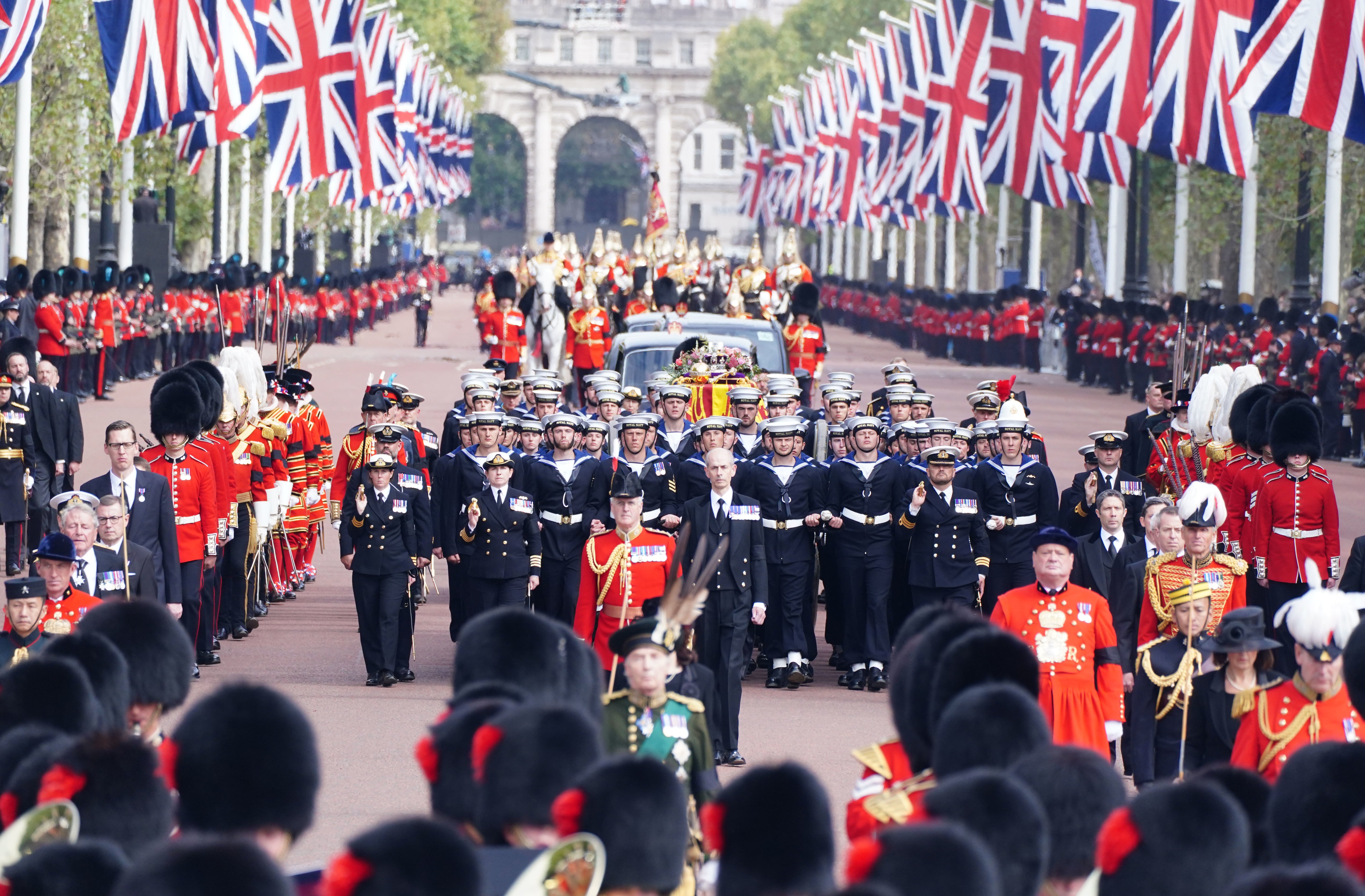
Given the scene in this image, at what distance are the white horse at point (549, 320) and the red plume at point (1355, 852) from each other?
76.5 ft

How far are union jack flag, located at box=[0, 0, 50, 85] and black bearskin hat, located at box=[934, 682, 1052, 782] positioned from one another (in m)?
16.7

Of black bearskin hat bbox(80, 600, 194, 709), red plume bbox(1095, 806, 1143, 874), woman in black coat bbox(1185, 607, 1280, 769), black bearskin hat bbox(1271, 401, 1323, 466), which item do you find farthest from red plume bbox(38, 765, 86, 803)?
black bearskin hat bbox(1271, 401, 1323, 466)

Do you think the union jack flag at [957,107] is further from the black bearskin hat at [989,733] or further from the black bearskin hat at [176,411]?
the black bearskin hat at [989,733]

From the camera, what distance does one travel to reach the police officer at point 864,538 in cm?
1325

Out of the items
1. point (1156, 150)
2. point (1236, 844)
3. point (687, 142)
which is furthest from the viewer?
point (687, 142)

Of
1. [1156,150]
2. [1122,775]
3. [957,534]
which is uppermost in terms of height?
[1156,150]

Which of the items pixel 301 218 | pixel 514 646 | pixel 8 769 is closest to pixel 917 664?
pixel 514 646

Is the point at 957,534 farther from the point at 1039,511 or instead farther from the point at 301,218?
the point at 301,218

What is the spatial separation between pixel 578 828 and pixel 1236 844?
154 cm

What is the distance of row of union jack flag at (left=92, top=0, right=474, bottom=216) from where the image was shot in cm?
2378

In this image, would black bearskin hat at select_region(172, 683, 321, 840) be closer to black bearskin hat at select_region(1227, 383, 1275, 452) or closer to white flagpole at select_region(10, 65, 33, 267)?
black bearskin hat at select_region(1227, 383, 1275, 452)

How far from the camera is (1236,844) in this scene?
17.6ft

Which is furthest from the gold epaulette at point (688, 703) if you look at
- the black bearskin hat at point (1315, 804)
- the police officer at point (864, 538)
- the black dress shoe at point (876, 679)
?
the police officer at point (864, 538)

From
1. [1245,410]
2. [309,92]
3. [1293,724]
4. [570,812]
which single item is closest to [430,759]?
[570,812]
